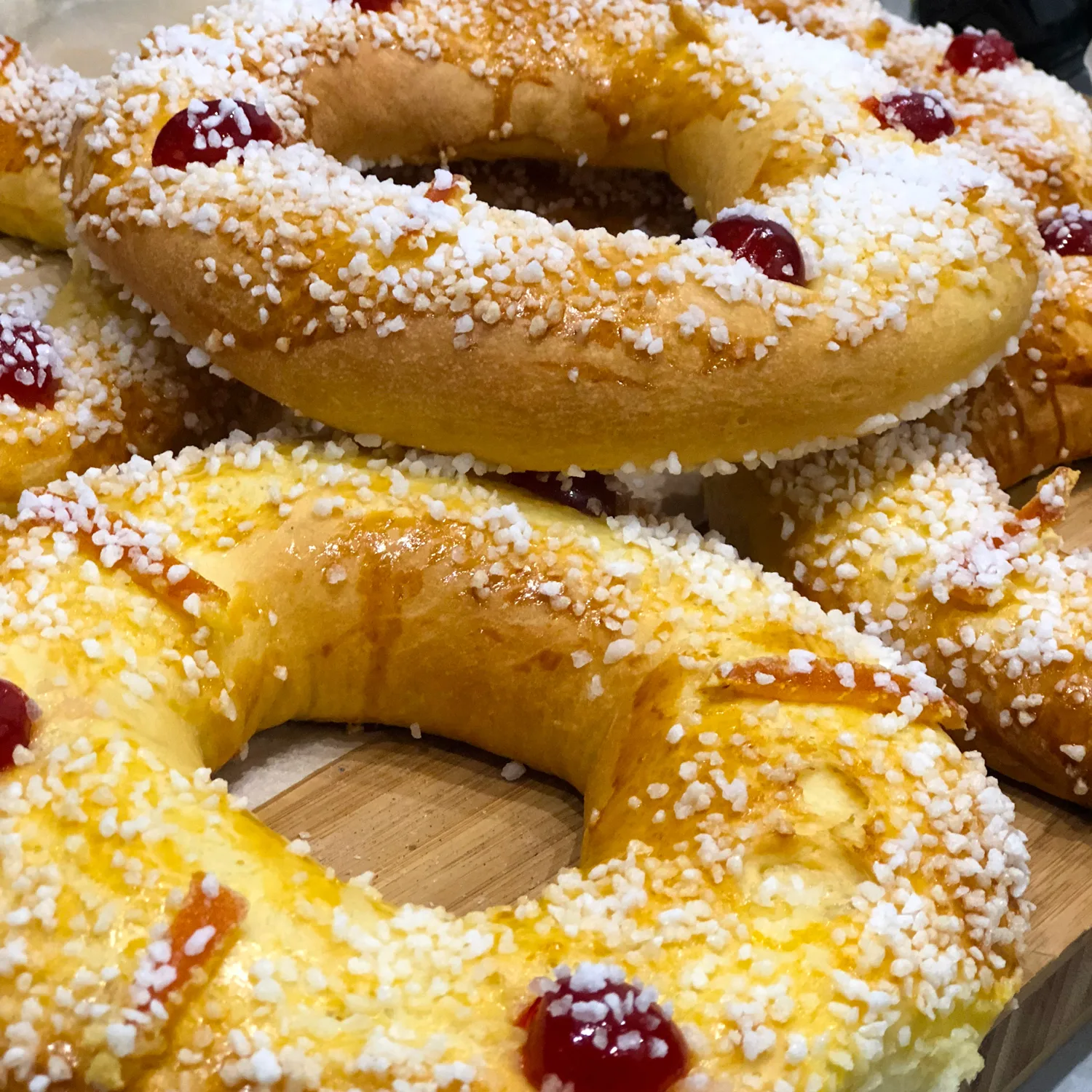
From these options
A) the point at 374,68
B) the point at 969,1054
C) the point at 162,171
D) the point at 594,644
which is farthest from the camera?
the point at 374,68

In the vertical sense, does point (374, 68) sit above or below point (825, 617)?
above

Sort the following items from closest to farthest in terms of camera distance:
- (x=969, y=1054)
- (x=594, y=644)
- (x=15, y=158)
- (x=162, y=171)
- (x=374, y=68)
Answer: (x=969, y=1054) → (x=594, y=644) → (x=162, y=171) → (x=374, y=68) → (x=15, y=158)

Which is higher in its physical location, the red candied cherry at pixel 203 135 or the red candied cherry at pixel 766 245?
the red candied cherry at pixel 766 245

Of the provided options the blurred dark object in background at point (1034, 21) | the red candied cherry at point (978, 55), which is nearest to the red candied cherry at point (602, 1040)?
the red candied cherry at point (978, 55)

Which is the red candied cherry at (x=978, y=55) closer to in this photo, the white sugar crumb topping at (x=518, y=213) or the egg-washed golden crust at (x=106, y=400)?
the white sugar crumb topping at (x=518, y=213)

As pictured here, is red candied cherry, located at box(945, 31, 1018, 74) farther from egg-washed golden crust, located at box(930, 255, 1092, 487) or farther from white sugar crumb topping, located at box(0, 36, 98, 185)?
white sugar crumb topping, located at box(0, 36, 98, 185)

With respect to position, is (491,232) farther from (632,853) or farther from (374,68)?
(632,853)

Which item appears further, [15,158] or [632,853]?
[15,158]

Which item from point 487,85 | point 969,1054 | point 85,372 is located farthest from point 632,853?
point 487,85
